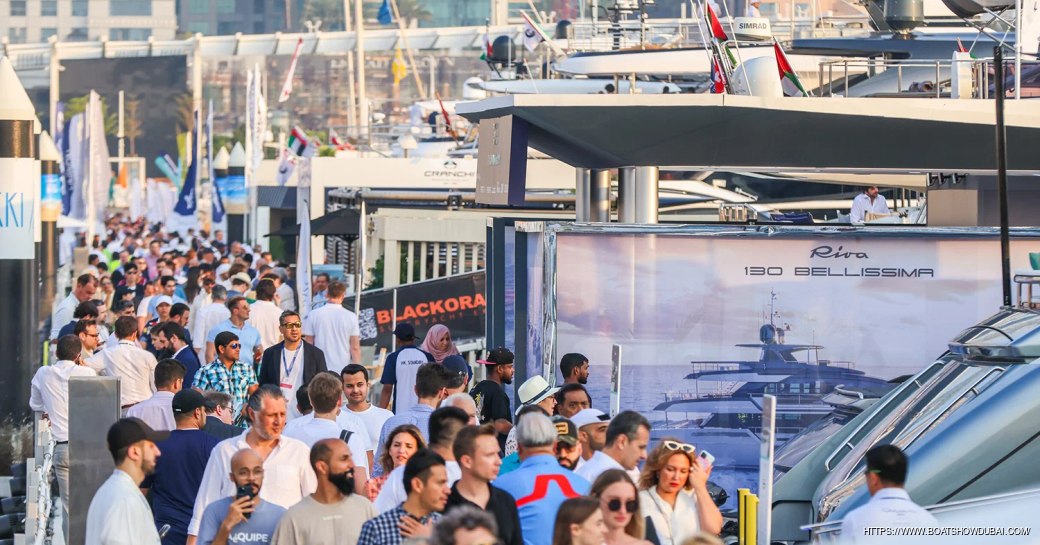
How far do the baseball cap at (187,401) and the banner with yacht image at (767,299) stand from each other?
12.3ft

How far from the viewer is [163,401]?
1014 centimetres

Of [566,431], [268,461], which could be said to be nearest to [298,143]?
[566,431]

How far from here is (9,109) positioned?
1608cm

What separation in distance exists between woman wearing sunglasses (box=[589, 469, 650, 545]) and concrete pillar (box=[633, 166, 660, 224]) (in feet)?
19.9

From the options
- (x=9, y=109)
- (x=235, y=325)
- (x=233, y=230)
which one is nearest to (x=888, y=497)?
(x=235, y=325)

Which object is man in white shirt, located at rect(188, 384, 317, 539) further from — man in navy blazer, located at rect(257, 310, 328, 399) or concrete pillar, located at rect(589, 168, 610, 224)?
concrete pillar, located at rect(589, 168, 610, 224)

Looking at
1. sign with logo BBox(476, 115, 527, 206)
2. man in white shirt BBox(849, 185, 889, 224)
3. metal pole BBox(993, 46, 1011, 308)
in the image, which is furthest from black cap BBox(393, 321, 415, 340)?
man in white shirt BBox(849, 185, 889, 224)

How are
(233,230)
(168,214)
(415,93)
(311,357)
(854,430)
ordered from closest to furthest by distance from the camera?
(854,430)
(311,357)
(233,230)
(168,214)
(415,93)

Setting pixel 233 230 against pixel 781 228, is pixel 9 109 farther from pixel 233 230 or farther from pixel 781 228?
pixel 233 230

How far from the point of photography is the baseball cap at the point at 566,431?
8102 millimetres

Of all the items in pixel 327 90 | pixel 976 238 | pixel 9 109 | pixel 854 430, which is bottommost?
pixel 854 430

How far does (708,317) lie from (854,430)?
6.46 feet

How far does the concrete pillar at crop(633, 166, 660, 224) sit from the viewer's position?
12656 millimetres

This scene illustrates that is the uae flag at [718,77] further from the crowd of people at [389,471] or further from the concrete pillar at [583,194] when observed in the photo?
the crowd of people at [389,471]
